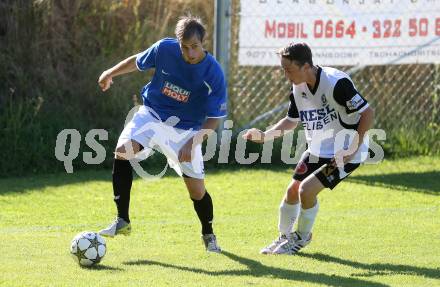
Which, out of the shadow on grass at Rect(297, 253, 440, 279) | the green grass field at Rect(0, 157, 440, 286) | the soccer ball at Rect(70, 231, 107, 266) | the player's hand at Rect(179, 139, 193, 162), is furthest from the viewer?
the player's hand at Rect(179, 139, 193, 162)

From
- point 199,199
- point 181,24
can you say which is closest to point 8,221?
point 199,199

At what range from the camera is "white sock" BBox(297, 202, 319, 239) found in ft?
24.4

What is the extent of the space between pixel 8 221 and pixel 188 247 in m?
1.90

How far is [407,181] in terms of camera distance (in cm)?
1098

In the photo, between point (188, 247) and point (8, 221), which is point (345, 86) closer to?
point (188, 247)

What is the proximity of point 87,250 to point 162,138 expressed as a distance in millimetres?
1125

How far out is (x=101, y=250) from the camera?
6.81 metres

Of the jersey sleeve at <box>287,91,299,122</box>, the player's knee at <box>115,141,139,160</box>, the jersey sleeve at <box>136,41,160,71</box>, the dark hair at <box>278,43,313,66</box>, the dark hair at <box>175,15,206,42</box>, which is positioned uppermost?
the dark hair at <box>175,15,206,42</box>

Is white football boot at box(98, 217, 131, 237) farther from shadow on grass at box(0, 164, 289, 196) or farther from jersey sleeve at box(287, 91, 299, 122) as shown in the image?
shadow on grass at box(0, 164, 289, 196)

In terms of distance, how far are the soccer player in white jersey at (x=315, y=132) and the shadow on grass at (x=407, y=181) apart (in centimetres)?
315

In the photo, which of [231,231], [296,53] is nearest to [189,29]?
[296,53]

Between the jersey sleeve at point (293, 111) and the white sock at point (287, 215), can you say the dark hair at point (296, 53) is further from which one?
the white sock at point (287, 215)

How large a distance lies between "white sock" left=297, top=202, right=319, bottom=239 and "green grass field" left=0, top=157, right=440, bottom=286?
0.16 metres

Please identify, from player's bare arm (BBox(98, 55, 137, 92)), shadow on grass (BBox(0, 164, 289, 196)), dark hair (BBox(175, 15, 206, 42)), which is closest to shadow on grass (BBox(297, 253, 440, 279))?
dark hair (BBox(175, 15, 206, 42))
